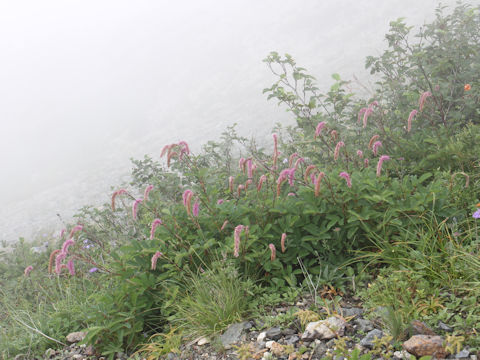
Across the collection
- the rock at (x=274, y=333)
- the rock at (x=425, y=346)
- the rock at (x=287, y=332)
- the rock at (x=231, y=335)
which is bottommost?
the rock at (x=425, y=346)

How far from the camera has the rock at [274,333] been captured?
2625 millimetres

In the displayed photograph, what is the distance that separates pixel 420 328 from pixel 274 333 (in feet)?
2.83

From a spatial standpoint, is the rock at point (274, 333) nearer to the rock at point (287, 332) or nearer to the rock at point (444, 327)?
the rock at point (287, 332)

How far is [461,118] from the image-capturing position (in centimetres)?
426

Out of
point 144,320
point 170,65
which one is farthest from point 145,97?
point 144,320

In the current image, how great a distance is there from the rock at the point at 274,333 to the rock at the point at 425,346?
77cm

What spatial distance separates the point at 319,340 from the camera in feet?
8.18

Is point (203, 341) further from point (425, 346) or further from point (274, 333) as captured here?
point (425, 346)

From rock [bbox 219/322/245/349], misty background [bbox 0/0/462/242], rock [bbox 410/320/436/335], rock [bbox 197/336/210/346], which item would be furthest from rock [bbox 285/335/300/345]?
misty background [bbox 0/0/462/242]

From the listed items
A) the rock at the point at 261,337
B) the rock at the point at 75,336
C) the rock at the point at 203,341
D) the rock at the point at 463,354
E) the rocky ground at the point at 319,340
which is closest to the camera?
the rock at the point at 463,354

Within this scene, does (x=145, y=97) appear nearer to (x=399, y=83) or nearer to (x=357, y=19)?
(x=357, y=19)

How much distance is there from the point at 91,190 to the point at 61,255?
10970mm

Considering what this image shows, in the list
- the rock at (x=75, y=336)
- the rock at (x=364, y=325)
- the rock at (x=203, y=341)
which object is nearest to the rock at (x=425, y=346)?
the rock at (x=364, y=325)

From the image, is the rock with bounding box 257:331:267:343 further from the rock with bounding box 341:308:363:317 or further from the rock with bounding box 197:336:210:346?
the rock with bounding box 341:308:363:317
